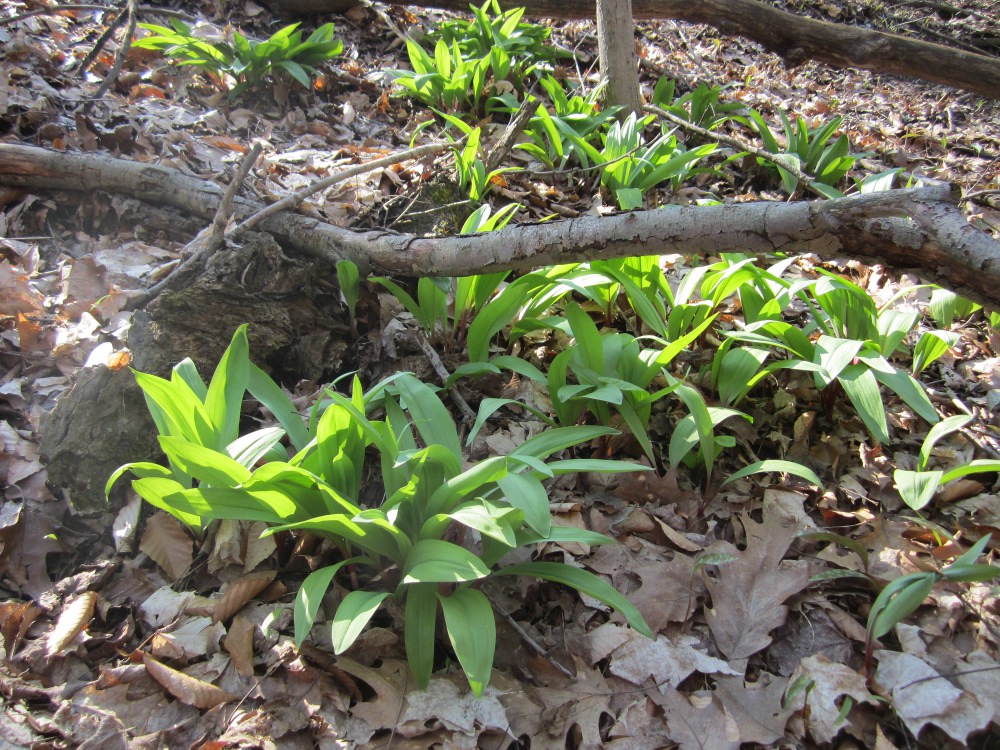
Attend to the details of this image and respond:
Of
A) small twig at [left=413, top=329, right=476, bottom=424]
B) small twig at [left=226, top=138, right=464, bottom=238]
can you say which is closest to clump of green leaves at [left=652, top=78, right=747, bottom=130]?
small twig at [left=226, top=138, right=464, bottom=238]

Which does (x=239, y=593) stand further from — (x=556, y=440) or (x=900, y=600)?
(x=900, y=600)

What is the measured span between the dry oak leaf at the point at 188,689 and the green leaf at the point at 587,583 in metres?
0.68

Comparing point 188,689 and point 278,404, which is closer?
point 188,689

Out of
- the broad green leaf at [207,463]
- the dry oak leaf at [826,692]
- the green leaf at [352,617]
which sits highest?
the broad green leaf at [207,463]

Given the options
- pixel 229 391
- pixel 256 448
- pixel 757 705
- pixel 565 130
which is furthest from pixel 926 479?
pixel 565 130

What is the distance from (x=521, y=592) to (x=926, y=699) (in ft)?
3.10

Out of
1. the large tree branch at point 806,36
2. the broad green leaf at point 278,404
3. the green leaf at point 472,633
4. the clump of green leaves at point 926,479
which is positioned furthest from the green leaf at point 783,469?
the large tree branch at point 806,36

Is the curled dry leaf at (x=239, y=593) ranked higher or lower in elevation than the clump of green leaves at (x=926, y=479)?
lower

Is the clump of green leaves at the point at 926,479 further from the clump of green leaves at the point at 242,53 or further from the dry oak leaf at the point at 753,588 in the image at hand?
the clump of green leaves at the point at 242,53

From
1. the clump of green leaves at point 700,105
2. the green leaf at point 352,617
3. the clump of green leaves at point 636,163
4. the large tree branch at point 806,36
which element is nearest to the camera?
the green leaf at point 352,617

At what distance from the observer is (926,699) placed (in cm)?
133

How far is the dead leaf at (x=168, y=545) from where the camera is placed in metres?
1.61

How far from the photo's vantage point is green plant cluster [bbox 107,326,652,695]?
4.13ft

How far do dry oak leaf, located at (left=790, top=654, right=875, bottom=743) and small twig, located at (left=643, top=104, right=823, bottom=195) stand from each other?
102 inches
